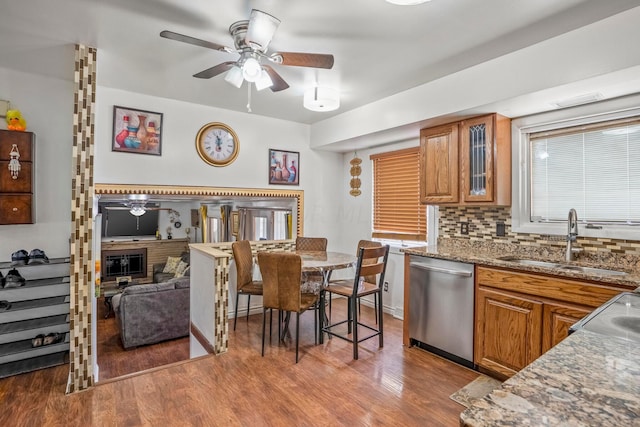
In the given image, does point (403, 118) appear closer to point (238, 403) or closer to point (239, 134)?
point (239, 134)

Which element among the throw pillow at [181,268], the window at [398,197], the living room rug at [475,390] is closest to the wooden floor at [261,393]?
the living room rug at [475,390]

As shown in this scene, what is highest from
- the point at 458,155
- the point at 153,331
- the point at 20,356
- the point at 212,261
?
the point at 458,155

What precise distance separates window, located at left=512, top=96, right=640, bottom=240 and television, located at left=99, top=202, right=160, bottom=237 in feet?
18.4

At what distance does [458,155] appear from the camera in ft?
9.98

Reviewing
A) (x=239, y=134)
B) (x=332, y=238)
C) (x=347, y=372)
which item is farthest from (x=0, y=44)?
(x=332, y=238)

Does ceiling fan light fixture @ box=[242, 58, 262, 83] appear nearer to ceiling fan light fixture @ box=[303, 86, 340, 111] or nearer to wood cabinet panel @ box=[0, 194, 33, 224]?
ceiling fan light fixture @ box=[303, 86, 340, 111]

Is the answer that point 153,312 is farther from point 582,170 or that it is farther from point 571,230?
point 582,170

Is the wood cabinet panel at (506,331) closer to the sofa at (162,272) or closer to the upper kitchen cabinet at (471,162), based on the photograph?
the upper kitchen cabinet at (471,162)

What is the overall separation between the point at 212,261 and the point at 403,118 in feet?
7.52

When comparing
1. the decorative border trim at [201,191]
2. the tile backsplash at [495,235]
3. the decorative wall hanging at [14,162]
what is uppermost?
the decorative wall hanging at [14,162]

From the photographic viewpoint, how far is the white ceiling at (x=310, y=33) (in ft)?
6.35

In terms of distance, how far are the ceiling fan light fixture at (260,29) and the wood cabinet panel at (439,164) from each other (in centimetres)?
190

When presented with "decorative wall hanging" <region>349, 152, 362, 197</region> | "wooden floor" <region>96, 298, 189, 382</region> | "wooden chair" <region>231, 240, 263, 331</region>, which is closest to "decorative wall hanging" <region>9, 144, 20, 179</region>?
"wooden chair" <region>231, 240, 263, 331</region>

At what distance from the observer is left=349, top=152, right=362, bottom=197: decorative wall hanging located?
4.71m
